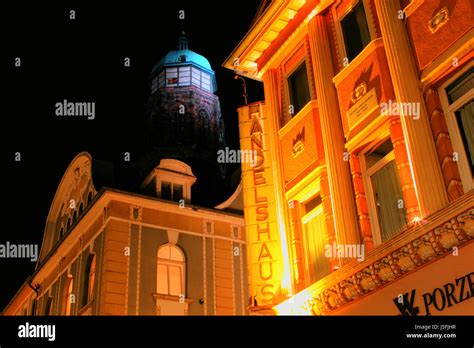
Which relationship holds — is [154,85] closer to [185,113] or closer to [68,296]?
[185,113]

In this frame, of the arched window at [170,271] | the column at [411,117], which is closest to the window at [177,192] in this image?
the arched window at [170,271]

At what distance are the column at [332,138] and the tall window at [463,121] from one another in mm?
2496

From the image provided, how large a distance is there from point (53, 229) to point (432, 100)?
2250 cm

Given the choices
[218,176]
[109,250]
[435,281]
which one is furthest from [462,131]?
[218,176]

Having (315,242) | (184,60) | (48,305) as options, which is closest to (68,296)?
(48,305)

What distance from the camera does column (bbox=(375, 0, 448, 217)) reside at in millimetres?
9727

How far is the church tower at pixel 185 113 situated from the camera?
36.8 m

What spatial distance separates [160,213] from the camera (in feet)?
75.0

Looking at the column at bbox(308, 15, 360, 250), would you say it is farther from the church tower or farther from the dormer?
the church tower

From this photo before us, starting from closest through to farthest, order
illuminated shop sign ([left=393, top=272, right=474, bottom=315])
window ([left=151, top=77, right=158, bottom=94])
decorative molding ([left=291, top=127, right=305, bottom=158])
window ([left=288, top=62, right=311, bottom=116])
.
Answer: illuminated shop sign ([left=393, top=272, right=474, bottom=315]), decorative molding ([left=291, top=127, right=305, bottom=158]), window ([left=288, top=62, right=311, bottom=116]), window ([left=151, top=77, right=158, bottom=94])

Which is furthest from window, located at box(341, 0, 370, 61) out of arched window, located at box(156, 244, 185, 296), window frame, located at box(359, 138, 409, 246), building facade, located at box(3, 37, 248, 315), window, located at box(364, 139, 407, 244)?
arched window, located at box(156, 244, 185, 296)

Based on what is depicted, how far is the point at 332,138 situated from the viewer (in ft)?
40.7

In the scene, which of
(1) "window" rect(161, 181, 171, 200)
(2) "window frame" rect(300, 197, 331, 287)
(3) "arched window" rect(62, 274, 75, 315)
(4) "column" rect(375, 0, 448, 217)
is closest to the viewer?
(4) "column" rect(375, 0, 448, 217)

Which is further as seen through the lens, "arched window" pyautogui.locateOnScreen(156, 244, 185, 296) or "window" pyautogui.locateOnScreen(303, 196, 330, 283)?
"arched window" pyautogui.locateOnScreen(156, 244, 185, 296)
